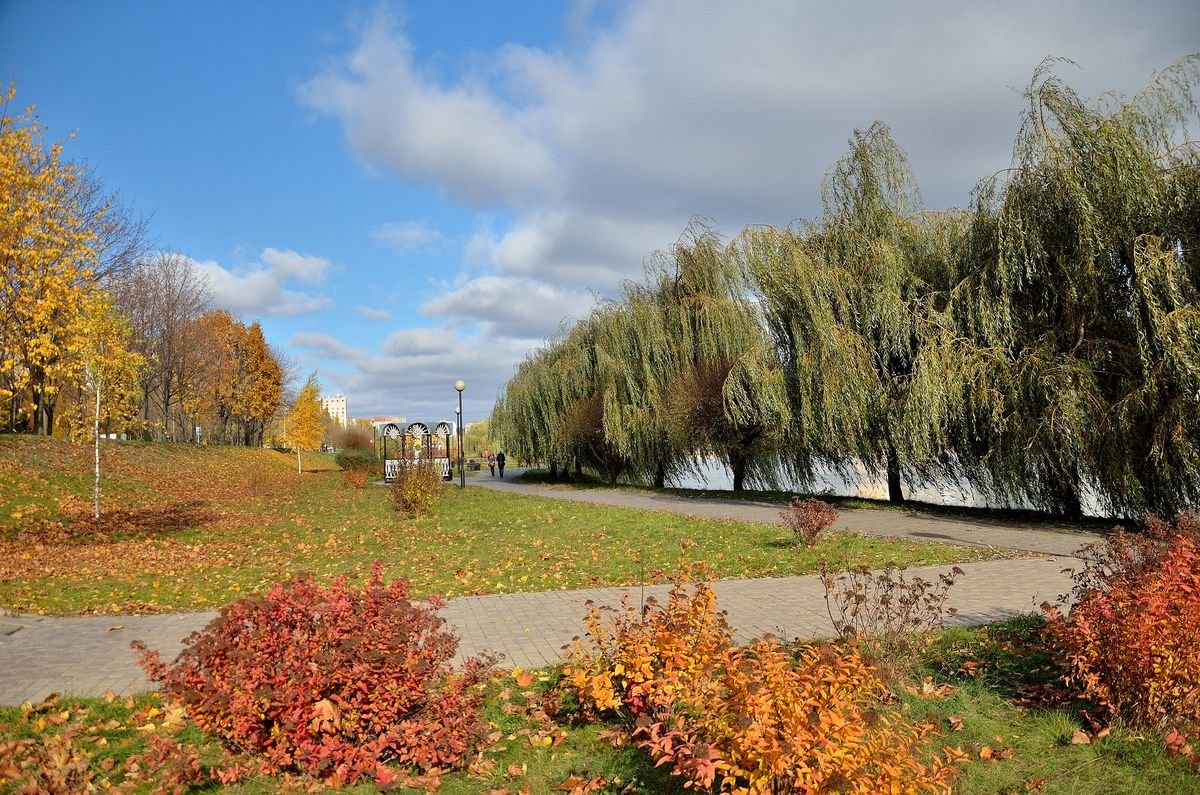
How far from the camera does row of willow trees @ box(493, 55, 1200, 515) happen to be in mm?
11461

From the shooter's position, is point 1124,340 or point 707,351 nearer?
point 1124,340

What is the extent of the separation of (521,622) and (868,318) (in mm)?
12070

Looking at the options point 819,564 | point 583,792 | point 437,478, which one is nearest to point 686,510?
point 437,478

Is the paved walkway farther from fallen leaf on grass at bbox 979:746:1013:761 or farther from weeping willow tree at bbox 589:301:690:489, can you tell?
fallen leaf on grass at bbox 979:746:1013:761

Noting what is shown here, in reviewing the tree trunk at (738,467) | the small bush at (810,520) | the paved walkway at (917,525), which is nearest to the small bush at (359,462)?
the paved walkway at (917,525)

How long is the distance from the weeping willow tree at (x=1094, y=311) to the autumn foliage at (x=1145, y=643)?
28.7ft

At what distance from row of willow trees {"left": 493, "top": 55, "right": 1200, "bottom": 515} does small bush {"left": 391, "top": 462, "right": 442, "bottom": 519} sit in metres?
7.53

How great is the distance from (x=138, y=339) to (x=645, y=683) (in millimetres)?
34045

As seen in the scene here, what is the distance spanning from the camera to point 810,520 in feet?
33.6

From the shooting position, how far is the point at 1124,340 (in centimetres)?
1208

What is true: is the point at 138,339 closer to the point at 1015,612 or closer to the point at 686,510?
the point at 686,510

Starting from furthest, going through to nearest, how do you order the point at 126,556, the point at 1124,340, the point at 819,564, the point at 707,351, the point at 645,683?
the point at 707,351
the point at 1124,340
the point at 126,556
the point at 819,564
the point at 645,683

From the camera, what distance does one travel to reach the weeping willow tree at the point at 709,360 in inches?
762

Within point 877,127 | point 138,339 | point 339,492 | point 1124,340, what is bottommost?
point 339,492
